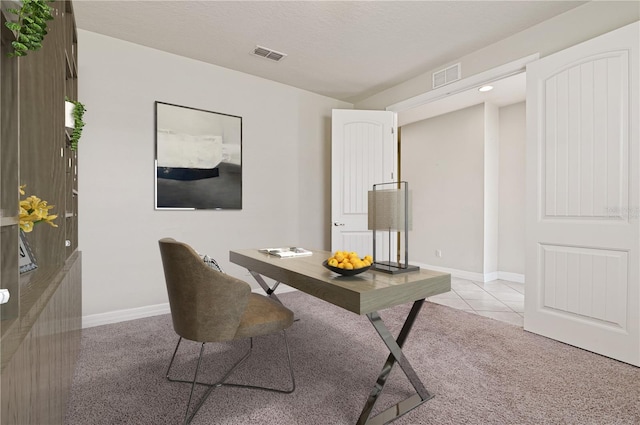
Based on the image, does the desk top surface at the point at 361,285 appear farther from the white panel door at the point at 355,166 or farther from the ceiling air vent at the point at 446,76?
the ceiling air vent at the point at 446,76

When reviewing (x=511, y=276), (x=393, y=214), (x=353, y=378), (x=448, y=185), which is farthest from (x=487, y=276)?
(x=393, y=214)

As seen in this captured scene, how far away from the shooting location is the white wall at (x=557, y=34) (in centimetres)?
236

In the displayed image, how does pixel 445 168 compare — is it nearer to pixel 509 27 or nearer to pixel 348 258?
pixel 509 27

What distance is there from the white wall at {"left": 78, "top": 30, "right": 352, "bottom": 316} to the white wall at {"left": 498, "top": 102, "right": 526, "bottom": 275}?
3.18m

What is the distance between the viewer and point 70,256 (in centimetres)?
204

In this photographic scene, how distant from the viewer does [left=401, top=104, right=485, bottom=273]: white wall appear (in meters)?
4.86

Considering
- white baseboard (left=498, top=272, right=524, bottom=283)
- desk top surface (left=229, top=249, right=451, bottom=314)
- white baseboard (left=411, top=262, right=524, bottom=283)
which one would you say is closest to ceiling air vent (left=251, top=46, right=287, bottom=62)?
desk top surface (left=229, top=249, right=451, bottom=314)

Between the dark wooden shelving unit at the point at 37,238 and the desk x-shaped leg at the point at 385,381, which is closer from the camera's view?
the dark wooden shelving unit at the point at 37,238

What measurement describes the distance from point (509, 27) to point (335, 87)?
6.66 feet

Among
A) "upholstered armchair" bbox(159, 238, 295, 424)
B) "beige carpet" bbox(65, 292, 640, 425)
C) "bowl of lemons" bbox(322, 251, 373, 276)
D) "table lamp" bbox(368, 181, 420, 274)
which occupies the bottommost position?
"beige carpet" bbox(65, 292, 640, 425)

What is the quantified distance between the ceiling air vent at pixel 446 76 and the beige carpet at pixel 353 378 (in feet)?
8.46

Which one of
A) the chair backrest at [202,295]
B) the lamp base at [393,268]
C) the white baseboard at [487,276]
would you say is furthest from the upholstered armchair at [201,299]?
the white baseboard at [487,276]

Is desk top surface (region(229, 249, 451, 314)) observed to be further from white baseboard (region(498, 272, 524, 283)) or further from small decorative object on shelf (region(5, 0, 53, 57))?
white baseboard (region(498, 272, 524, 283))

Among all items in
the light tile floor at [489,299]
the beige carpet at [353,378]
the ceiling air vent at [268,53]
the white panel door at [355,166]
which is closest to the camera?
the beige carpet at [353,378]
